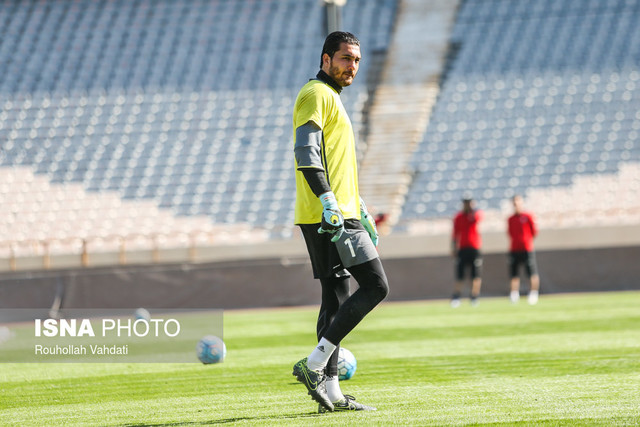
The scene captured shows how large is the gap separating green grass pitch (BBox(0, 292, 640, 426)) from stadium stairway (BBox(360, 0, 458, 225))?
12.7m

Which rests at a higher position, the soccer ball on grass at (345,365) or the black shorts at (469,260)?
the black shorts at (469,260)

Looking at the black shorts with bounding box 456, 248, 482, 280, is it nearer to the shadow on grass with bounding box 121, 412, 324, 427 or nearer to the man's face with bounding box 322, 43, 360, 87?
the man's face with bounding box 322, 43, 360, 87

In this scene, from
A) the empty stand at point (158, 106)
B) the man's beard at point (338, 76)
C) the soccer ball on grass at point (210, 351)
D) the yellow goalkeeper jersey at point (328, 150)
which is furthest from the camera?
the empty stand at point (158, 106)

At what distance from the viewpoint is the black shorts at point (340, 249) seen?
4898 mm

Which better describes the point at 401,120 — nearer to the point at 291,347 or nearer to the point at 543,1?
the point at 543,1

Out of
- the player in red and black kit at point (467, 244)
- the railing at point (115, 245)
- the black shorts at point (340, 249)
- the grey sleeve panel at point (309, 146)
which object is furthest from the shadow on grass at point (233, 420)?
the railing at point (115, 245)

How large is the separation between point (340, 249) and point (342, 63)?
1.01 metres

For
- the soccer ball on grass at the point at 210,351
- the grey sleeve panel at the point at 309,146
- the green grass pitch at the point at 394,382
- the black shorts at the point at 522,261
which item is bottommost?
the green grass pitch at the point at 394,382

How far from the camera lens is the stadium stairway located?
952 inches

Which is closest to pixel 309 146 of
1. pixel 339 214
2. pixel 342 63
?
pixel 339 214

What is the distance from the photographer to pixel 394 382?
6406 mm

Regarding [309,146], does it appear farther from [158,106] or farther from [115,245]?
[158,106]

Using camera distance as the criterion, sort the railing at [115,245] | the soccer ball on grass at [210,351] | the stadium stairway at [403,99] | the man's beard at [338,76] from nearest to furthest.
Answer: the man's beard at [338,76] → the soccer ball on grass at [210,351] → the railing at [115,245] → the stadium stairway at [403,99]

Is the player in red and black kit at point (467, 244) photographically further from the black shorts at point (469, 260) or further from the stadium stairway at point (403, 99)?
the stadium stairway at point (403, 99)
